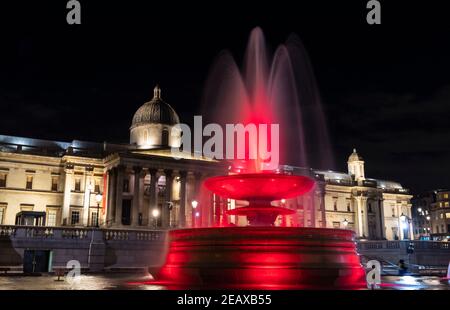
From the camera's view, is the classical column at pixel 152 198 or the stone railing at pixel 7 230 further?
the classical column at pixel 152 198

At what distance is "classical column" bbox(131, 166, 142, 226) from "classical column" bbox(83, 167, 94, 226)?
7.14 m

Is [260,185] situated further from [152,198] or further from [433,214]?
[433,214]

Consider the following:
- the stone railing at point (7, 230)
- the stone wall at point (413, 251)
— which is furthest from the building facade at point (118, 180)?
the stone railing at point (7, 230)

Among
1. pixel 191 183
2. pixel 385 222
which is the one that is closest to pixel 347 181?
pixel 385 222

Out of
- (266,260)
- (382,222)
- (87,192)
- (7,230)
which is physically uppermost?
(87,192)

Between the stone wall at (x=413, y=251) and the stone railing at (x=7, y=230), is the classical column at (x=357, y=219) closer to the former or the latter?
the stone wall at (x=413, y=251)

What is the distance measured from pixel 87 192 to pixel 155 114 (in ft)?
47.4

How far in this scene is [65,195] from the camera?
196 feet

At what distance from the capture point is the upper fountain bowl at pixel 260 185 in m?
17.8

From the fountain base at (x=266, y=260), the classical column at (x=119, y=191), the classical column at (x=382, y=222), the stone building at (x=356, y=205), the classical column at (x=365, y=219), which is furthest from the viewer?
the classical column at (x=382, y=222)

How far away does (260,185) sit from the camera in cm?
1800

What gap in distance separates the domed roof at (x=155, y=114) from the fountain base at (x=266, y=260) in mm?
53340

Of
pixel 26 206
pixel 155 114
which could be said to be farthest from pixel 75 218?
pixel 155 114

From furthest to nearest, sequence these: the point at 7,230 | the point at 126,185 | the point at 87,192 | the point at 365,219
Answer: the point at 365,219 → the point at 87,192 → the point at 126,185 → the point at 7,230
